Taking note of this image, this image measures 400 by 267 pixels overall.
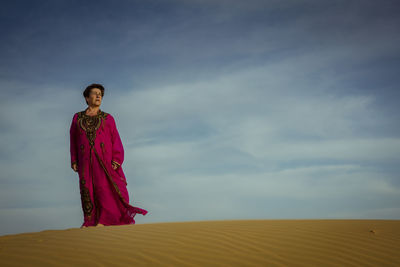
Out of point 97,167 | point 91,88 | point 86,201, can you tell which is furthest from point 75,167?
point 91,88

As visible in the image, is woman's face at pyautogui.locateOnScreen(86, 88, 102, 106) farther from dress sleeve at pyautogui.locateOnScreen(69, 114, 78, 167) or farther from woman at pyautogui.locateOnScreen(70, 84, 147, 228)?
dress sleeve at pyautogui.locateOnScreen(69, 114, 78, 167)

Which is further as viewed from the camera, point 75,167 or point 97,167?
point 75,167

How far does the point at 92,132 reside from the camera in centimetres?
834

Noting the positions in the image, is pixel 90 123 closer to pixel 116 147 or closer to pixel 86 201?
pixel 116 147

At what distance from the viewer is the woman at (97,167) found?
8141 mm

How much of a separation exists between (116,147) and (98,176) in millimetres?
769

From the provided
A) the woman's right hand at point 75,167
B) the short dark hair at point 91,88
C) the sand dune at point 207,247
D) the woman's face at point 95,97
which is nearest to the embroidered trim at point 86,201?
the woman's right hand at point 75,167

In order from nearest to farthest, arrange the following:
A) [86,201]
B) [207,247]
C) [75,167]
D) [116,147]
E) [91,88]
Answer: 1. [207,247]
2. [86,201]
3. [75,167]
4. [91,88]
5. [116,147]

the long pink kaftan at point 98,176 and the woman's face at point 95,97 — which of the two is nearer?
the long pink kaftan at point 98,176

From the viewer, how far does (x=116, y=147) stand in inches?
340

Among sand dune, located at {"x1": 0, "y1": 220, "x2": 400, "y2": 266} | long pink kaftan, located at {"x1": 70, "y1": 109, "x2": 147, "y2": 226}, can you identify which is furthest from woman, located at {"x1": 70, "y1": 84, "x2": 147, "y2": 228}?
sand dune, located at {"x1": 0, "y1": 220, "x2": 400, "y2": 266}

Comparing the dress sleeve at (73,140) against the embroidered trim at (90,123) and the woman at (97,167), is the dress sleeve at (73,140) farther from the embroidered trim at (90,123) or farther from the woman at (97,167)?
the embroidered trim at (90,123)

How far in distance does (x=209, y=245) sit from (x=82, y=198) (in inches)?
170

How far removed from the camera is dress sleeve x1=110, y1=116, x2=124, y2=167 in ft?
28.1
